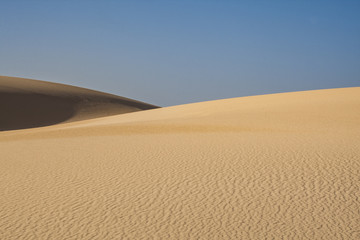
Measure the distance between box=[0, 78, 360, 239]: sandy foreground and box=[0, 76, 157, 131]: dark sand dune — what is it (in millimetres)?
28049

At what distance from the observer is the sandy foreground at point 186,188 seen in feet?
10.8

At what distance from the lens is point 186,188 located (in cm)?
454

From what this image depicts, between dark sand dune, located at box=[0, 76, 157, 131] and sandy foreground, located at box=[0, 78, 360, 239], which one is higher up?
dark sand dune, located at box=[0, 76, 157, 131]

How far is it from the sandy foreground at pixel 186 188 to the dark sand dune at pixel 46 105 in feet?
92.0

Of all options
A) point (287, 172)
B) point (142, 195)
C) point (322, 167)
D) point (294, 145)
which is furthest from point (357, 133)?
point (142, 195)

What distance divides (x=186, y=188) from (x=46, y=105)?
37386mm

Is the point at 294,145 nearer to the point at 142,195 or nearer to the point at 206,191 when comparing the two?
the point at 206,191

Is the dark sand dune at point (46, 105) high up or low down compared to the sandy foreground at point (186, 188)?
up

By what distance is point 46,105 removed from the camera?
38.1m

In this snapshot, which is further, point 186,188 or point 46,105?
point 46,105

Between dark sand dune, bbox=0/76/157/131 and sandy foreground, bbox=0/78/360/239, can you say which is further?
dark sand dune, bbox=0/76/157/131

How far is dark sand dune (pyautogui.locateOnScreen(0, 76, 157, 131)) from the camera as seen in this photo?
34094mm

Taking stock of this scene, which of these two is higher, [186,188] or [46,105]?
[46,105]

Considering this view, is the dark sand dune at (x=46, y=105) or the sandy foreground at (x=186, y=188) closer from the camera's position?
the sandy foreground at (x=186, y=188)
